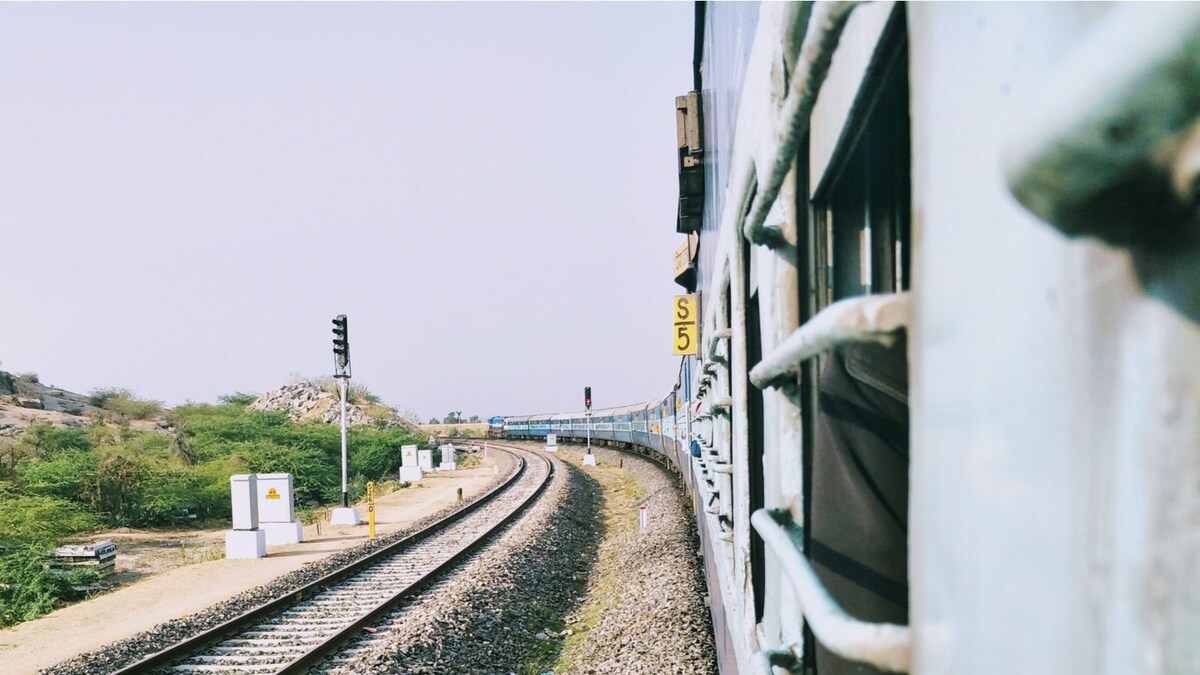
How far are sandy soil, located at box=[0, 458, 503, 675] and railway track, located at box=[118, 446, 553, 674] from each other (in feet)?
4.87

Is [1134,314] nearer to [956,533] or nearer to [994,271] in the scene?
[994,271]

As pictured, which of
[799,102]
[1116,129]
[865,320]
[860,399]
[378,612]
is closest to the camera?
[1116,129]

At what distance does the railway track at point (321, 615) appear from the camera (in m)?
8.41

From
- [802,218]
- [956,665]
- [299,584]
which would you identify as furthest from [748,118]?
[299,584]

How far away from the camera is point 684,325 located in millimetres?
12977

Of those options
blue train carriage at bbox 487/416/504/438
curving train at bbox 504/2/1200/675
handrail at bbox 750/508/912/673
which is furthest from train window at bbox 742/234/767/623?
blue train carriage at bbox 487/416/504/438

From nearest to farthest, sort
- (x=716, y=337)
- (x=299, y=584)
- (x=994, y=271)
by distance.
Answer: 1. (x=994, y=271)
2. (x=716, y=337)
3. (x=299, y=584)

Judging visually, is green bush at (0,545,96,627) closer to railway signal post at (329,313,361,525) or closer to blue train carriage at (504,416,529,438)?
railway signal post at (329,313,361,525)

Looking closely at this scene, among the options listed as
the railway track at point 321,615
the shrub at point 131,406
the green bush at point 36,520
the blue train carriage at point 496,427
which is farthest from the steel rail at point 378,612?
Result: the blue train carriage at point 496,427

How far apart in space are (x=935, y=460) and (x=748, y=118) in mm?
1618

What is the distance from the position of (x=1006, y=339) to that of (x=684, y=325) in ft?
40.1

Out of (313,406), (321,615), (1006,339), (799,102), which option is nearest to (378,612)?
(321,615)

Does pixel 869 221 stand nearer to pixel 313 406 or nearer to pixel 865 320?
pixel 865 320

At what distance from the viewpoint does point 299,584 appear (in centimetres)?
1253
